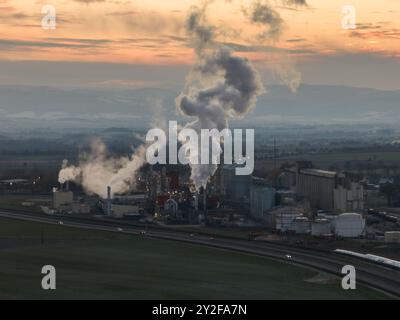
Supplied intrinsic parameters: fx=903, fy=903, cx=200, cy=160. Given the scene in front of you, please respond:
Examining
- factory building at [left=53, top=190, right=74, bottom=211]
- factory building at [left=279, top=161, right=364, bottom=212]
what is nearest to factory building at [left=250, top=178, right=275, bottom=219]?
factory building at [left=279, top=161, right=364, bottom=212]

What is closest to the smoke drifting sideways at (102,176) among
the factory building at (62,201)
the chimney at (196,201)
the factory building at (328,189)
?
the factory building at (62,201)

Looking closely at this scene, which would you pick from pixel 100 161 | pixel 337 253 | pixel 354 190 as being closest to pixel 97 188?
pixel 100 161

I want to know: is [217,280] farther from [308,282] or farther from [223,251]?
[223,251]

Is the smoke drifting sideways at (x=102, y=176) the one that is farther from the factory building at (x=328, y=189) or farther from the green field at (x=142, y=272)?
the green field at (x=142, y=272)

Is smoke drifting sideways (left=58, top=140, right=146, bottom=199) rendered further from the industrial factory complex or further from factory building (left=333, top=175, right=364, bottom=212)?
factory building (left=333, top=175, right=364, bottom=212)

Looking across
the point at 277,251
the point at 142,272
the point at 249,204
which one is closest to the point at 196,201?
the point at 249,204
